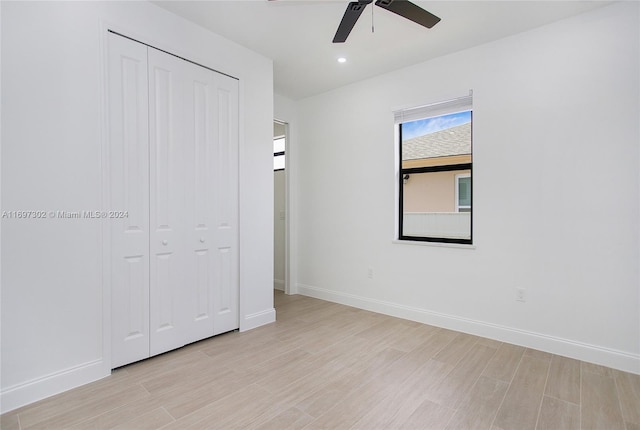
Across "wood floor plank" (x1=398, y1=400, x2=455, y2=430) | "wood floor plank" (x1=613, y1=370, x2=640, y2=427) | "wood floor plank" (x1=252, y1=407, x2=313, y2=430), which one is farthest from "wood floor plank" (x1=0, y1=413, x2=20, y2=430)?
"wood floor plank" (x1=613, y1=370, x2=640, y2=427)

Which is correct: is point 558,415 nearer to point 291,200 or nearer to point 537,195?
Answer: point 537,195

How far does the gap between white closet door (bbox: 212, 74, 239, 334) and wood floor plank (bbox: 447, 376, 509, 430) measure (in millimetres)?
2132

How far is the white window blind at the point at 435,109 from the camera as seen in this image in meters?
3.33

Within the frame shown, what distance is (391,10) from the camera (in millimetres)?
2021

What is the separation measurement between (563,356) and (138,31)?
14.2ft

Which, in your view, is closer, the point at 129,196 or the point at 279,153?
the point at 129,196

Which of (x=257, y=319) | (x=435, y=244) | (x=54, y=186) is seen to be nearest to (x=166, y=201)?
(x=54, y=186)

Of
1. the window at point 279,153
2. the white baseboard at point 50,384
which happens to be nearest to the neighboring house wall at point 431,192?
the window at point 279,153

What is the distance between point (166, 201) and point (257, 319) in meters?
1.53

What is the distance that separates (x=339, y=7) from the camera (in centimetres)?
254

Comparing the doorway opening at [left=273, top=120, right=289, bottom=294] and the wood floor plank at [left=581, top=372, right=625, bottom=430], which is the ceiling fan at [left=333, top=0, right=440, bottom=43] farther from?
the doorway opening at [left=273, top=120, right=289, bottom=294]

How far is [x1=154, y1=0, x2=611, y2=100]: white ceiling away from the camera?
2.57m

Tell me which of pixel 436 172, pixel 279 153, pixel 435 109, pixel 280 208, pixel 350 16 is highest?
pixel 350 16

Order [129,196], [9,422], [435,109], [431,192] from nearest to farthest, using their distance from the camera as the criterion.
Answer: [9,422], [129,196], [435,109], [431,192]
